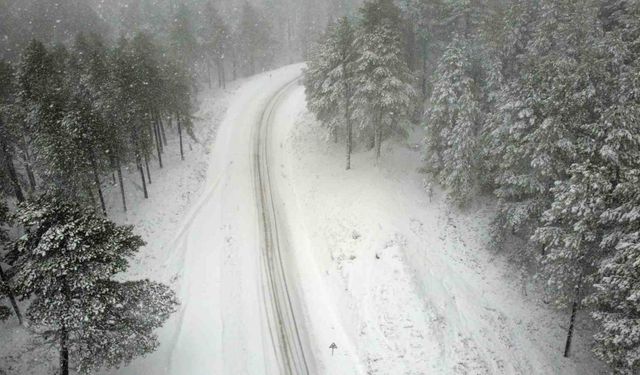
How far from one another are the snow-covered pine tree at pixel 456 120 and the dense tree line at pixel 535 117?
0.33 feet

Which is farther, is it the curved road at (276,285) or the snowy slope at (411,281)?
the curved road at (276,285)

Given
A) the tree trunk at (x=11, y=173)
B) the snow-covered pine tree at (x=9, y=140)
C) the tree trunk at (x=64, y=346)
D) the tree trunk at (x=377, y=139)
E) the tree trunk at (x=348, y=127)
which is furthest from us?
the tree trunk at (x=348, y=127)

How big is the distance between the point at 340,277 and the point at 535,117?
15604mm

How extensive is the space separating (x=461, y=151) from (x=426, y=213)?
19.2ft

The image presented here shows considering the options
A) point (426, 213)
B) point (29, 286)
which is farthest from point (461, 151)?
point (29, 286)

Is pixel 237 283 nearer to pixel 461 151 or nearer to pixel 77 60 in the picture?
pixel 461 151

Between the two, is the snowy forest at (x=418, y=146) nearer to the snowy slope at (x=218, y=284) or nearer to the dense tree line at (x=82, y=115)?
the dense tree line at (x=82, y=115)

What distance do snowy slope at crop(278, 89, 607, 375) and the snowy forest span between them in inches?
50.0

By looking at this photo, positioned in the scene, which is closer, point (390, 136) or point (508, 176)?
point (508, 176)

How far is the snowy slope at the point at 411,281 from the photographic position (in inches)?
898

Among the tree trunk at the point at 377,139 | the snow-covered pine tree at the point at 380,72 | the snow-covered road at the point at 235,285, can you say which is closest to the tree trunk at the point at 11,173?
the snow-covered road at the point at 235,285

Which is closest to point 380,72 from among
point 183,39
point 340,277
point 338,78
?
point 338,78

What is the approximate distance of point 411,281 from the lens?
26078 millimetres

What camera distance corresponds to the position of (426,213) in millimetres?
32375
